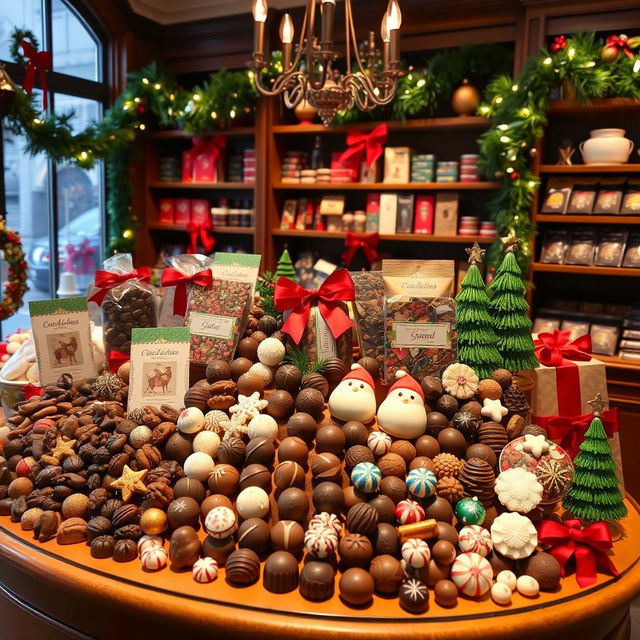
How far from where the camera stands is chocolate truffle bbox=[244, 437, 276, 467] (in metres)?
1.27

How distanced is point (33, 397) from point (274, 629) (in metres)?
1.02

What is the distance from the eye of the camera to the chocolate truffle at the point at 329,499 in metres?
1.16

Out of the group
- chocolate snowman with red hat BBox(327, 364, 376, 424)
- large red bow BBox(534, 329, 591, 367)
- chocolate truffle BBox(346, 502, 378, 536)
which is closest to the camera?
chocolate truffle BBox(346, 502, 378, 536)

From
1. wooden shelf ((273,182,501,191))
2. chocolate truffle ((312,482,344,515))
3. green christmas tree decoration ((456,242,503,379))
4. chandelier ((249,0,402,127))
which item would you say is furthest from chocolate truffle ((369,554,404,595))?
wooden shelf ((273,182,501,191))

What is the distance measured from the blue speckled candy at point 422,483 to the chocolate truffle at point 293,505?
20cm

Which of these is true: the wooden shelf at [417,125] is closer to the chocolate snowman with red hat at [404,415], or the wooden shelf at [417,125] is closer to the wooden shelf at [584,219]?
the wooden shelf at [584,219]

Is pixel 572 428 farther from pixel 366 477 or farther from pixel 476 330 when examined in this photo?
pixel 366 477

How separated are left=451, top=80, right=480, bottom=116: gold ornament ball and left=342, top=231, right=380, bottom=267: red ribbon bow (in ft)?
2.87

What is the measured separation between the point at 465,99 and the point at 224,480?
304 cm

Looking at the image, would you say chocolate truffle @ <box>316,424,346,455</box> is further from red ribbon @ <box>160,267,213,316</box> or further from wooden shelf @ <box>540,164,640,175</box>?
wooden shelf @ <box>540,164,640,175</box>

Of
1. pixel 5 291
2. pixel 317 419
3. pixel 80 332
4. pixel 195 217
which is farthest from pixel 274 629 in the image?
pixel 195 217

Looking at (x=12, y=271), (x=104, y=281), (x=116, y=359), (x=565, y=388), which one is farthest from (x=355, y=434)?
(x=12, y=271)

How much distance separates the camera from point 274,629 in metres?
0.99

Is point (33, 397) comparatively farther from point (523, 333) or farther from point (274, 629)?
point (523, 333)
